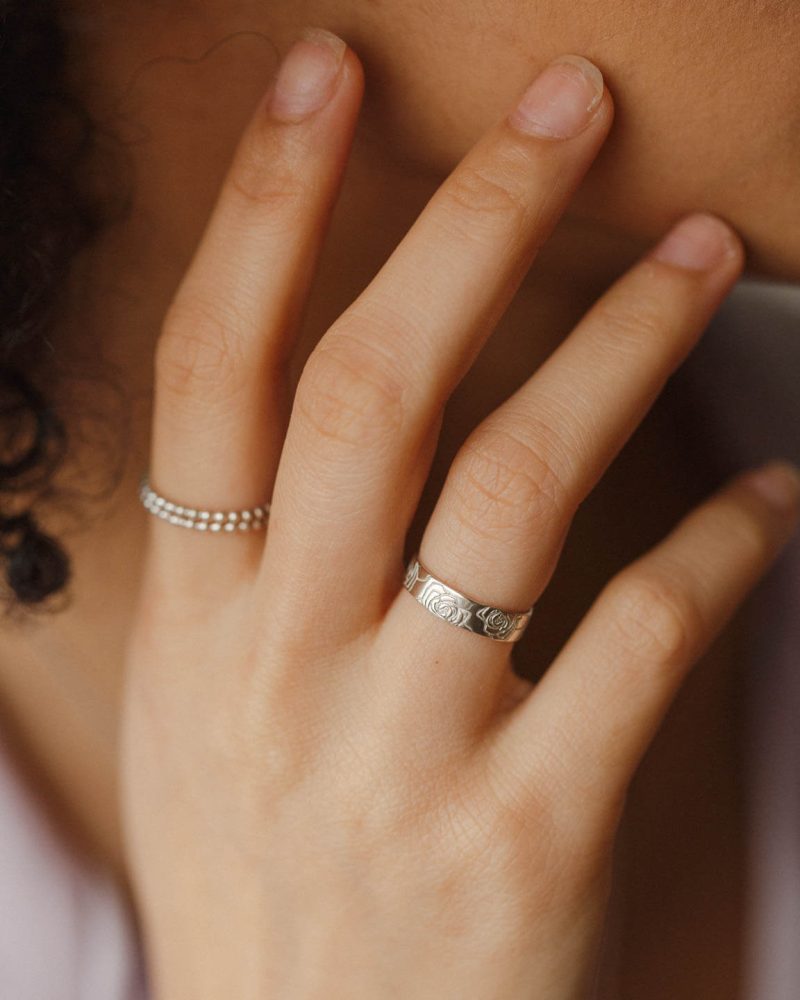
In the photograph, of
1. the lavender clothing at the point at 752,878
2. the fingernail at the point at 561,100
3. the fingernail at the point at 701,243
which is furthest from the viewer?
the lavender clothing at the point at 752,878

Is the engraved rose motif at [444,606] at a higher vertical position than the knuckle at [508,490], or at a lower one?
lower

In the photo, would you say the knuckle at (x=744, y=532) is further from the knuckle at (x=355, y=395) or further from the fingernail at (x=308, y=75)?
the fingernail at (x=308, y=75)

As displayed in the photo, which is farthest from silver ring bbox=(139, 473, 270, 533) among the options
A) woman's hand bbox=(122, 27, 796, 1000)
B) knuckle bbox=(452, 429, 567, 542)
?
knuckle bbox=(452, 429, 567, 542)

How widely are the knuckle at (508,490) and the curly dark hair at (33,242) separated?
1.51 feet

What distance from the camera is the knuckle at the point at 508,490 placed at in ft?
2.30

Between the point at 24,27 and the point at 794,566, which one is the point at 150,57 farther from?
the point at 794,566

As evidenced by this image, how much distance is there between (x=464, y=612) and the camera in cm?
73

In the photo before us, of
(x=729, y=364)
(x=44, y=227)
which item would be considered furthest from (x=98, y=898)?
(x=729, y=364)

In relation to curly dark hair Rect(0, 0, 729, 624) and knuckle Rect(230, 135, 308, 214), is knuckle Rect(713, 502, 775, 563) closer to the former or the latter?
knuckle Rect(230, 135, 308, 214)

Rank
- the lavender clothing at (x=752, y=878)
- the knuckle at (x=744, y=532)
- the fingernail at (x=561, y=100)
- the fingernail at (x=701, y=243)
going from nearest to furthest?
Answer: the fingernail at (x=561, y=100) < the fingernail at (x=701, y=243) < the knuckle at (x=744, y=532) < the lavender clothing at (x=752, y=878)

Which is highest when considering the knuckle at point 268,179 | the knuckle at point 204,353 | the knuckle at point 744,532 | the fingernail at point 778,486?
the knuckle at point 268,179

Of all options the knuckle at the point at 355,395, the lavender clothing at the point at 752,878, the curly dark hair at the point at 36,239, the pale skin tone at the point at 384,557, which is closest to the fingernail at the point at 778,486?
the pale skin tone at the point at 384,557

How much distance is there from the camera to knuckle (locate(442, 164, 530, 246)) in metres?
0.68

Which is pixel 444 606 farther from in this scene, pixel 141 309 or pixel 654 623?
pixel 141 309
